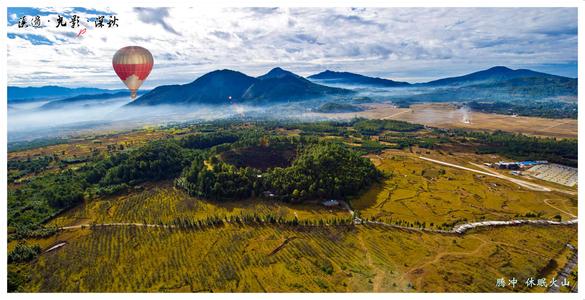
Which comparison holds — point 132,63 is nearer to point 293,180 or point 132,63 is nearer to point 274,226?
point 274,226

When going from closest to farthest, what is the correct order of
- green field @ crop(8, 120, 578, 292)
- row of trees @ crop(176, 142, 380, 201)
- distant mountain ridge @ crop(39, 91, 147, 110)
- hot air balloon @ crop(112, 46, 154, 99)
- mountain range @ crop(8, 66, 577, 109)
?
1. green field @ crop(8, 120, 578, 292)
2. hot air balloon @ crop(112, 46, 154, 99)
3. row of trees @ crop(176, 142, 380, 201)
4. mountain range @ crop(8, 66, 577, 109)
5. distant mountain ridge @ crop(39, 91, 147, 110)

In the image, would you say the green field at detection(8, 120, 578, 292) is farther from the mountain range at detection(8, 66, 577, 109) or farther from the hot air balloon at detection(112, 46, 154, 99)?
the mountain range at detection(8, 66, 577, 109)

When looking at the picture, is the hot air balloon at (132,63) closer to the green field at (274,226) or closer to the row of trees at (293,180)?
the green field at (274,226)

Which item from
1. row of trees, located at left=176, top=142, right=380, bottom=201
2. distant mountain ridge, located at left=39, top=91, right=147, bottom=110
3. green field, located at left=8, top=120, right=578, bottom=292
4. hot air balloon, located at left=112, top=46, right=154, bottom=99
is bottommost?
green field, located at left=8, top=120, right=578, bottom=292

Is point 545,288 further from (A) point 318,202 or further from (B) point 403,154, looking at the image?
(B) point 403,154

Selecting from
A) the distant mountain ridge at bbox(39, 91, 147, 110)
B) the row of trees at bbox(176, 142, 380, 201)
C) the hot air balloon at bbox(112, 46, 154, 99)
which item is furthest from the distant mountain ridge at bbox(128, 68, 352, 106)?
the hot air balloon at bbox(112, 46, 154, 99)

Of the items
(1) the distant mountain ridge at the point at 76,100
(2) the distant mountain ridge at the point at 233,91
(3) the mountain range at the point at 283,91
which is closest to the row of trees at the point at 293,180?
(3) the mountain range at the point at 283,91
